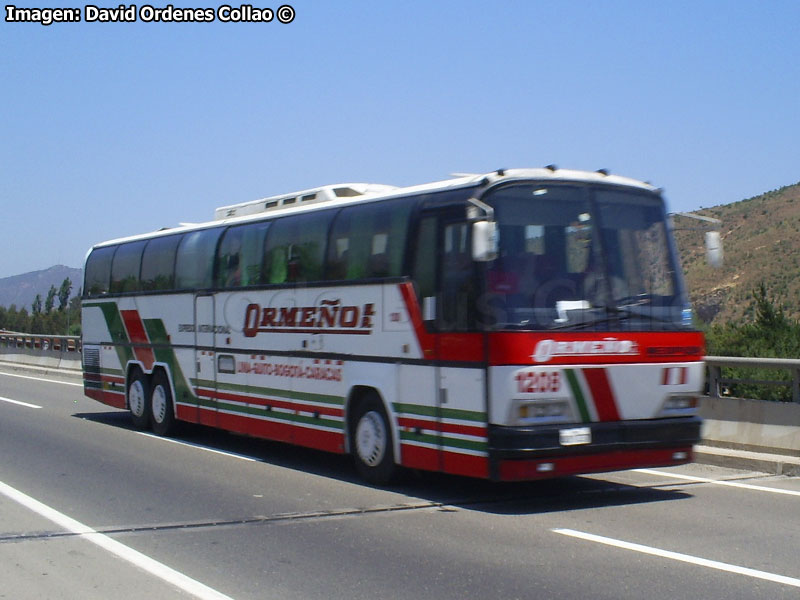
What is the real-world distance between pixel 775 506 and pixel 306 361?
5.77 m

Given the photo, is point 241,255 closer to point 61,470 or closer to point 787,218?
point 61,470

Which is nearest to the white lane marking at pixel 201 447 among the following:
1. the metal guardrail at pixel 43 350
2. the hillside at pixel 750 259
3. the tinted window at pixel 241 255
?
the tinted window at pixel 241 255

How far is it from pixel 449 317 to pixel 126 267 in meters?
9.69

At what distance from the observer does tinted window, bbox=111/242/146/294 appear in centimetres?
1759

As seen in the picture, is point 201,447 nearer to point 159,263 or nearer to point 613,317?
point 159,263

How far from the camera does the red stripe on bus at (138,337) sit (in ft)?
56.1

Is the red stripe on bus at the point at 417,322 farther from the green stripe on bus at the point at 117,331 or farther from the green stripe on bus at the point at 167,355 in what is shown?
the green stripe on bus at the point at 117,331

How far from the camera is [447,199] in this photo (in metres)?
10.3

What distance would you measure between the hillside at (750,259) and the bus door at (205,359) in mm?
55702

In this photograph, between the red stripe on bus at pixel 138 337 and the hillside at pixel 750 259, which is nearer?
the red stripe on bus at pixel 138 337

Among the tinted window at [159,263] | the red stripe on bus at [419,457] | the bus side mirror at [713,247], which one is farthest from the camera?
the tinted window at [159,263]

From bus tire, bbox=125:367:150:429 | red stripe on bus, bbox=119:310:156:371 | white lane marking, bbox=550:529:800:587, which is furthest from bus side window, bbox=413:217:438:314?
bus tire, bbox=125:367:150:429

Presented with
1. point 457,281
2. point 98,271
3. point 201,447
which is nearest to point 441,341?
point 457,281

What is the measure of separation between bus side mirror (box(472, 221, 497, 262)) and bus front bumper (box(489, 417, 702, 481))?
1.64 meters
